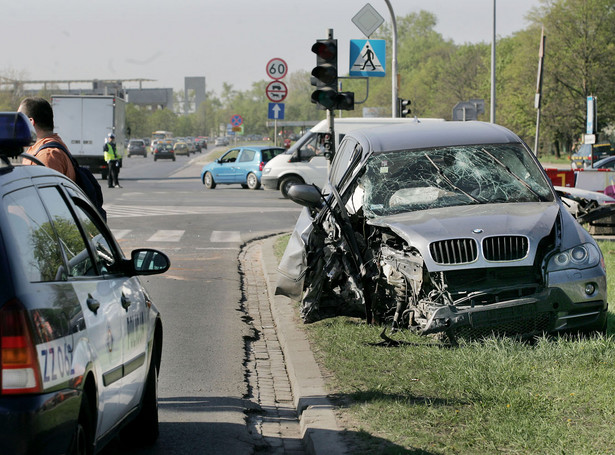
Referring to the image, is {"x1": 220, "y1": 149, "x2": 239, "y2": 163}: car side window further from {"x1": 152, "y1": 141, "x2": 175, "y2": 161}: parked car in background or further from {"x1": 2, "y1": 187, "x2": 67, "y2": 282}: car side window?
{"x1": 152, "y1": 141, "x2": 175, "y2": 161}: parked car in background

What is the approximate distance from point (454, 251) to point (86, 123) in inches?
1428

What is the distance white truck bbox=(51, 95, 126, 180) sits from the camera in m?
41.6

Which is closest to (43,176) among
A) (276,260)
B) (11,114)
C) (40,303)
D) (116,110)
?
(11,114)

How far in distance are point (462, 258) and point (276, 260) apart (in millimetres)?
7380

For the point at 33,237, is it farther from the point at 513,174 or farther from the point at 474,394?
the point at 513,174

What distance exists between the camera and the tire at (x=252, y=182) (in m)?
36.5

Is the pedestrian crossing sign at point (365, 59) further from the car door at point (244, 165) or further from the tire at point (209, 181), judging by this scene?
the tire at point (209, 181)

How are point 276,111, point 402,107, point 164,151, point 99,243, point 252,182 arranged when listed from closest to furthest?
point 99,243
point 402,107
point 276,111
point 252,182
point 164,151

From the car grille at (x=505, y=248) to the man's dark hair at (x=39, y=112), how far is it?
338 centimetres

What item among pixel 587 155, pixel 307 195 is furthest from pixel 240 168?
pixel 307 195

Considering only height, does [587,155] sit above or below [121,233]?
above

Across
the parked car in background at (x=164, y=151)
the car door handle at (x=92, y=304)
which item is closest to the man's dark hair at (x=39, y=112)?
the car door handle at (x=92, y=304)

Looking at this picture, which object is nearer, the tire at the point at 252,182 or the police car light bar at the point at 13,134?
the police car light bar at the point at 13,134

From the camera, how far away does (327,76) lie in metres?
14.7
